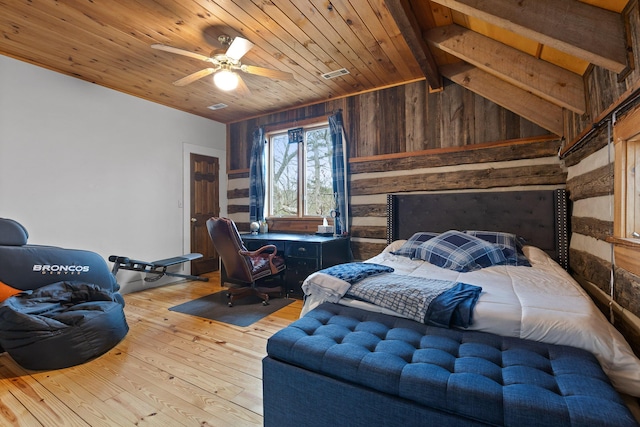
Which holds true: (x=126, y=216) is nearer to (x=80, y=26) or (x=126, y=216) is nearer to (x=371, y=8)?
(x=80, y=26)

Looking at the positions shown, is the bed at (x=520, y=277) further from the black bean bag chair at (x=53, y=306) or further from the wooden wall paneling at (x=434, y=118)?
the black bean bag chair at (x=53, y=306)

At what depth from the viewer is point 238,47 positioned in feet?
7.93

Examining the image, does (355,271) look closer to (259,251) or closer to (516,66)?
(259,251)

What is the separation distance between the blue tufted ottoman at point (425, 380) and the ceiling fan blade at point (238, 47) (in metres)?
2.23

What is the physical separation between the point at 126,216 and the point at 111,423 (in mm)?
3082

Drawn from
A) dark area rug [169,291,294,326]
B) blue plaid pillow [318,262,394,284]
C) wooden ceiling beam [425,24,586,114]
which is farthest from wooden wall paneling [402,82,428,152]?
dark area rug [169,291,294,326]

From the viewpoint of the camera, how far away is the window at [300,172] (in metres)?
4.39

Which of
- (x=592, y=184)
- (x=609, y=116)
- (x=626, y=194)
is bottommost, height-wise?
(x=626, y=194)

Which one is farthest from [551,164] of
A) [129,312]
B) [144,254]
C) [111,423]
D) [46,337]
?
[144,254]

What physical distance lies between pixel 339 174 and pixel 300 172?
33.0 inches

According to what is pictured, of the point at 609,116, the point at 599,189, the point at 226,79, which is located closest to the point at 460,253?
the point at 599,189

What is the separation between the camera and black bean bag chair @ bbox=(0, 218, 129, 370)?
200 cm

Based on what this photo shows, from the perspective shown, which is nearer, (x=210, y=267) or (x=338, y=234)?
(x=338, y=234)

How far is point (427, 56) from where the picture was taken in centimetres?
267
